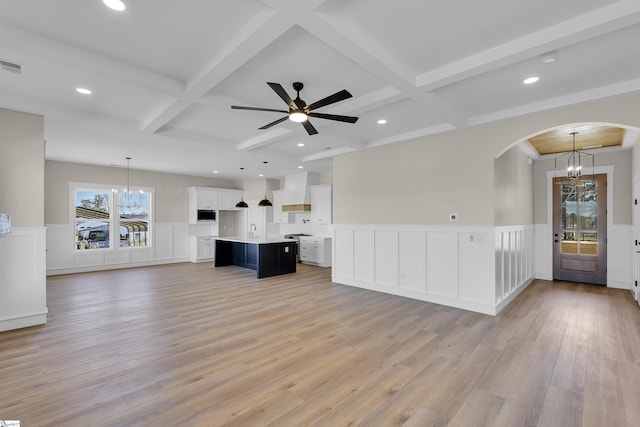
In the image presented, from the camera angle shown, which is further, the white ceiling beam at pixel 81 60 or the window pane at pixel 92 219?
the window pane at pixel 92 219

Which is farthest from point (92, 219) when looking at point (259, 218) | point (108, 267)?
point (259, 218)

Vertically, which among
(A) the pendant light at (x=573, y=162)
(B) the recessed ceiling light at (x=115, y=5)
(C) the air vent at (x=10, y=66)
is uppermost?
(B) the recessed ceiling light at (x=115, y=5)

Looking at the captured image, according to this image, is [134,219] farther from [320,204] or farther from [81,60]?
[81,60]

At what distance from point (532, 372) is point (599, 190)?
17.0 ft

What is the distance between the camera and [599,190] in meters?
5.89

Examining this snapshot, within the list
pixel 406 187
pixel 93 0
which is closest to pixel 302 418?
pixel 93 0

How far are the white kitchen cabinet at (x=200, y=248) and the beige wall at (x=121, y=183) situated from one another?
32.0 inches

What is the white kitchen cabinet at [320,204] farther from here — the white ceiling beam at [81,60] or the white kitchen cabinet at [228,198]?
the white ceiling beam at [81,60]

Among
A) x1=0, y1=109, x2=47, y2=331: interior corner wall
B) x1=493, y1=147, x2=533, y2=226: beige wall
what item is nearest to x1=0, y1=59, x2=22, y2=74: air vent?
x1=0, y1=109, x2=47, y2=331: interior corner wall

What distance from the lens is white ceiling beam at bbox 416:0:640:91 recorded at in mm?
2080

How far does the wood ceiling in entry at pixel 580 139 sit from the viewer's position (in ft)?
15.1

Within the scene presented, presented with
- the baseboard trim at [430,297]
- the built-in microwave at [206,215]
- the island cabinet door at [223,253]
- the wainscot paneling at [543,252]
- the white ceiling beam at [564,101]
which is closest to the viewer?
the white ceiling beam at [564,101]

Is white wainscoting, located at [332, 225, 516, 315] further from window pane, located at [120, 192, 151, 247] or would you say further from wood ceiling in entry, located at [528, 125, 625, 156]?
window pane, located at [120, 192, 151, 247]

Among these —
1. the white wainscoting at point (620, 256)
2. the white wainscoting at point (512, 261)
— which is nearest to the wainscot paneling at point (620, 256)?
the white wainscoting at point (620, 256)
